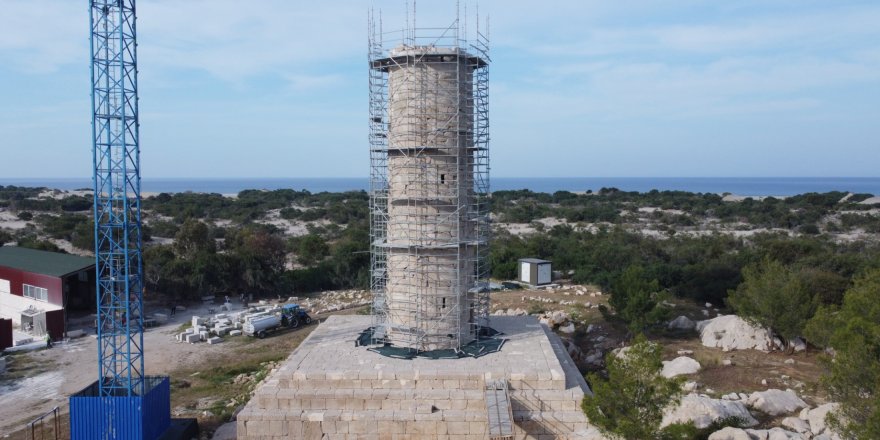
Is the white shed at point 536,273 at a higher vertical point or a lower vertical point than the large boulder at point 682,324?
higher

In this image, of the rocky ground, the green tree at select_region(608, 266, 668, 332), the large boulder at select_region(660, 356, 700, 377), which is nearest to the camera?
the rocky ground

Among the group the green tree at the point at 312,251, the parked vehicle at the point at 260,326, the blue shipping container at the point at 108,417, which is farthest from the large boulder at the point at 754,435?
the green tree at the point at 312,251

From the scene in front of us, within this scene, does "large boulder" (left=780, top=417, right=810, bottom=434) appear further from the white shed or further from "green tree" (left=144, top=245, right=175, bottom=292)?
"green tree" (left=144, top=245, right=175, bottom=292)

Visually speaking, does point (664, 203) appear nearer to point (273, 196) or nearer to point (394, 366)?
point (273, 196)

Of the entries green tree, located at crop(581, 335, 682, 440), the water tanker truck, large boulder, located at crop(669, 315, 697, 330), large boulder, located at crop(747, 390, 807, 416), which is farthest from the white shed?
green tree, located at crop(581, 335, 682, 440)

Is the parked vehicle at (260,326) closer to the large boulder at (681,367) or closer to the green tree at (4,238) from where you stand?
the large boulder at (681,367)
